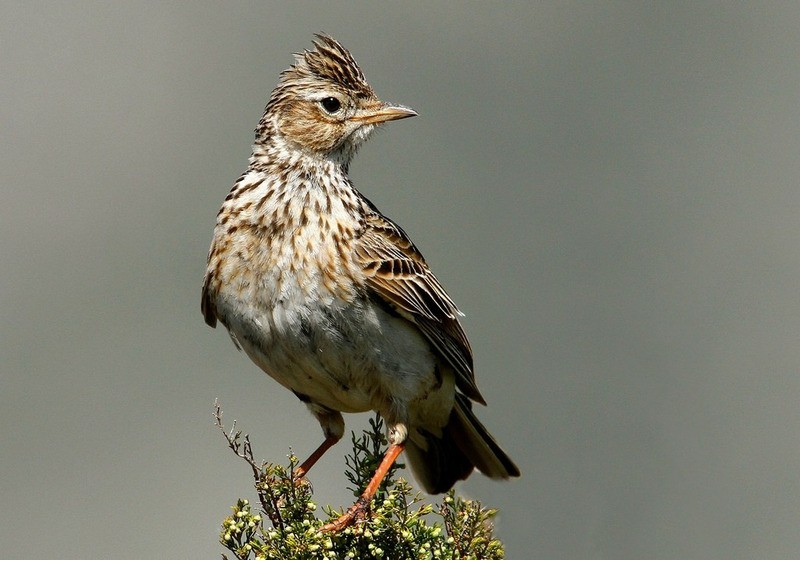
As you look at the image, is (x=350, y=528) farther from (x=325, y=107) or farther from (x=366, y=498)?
(x=325, y=107)

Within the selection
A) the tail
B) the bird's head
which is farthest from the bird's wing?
the bird's head

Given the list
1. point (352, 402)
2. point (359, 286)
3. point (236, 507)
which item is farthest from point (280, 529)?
point (359, 286)

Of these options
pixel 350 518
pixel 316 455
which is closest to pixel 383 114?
pixel 316 455

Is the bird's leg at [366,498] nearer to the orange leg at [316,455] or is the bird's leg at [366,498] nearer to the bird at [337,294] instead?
the bird at [337,294]

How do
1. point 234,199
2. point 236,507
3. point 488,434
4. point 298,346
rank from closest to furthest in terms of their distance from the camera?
point 236,507, point 298,346, point 234,199, point 488,434

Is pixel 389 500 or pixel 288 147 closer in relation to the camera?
pixel 389 500

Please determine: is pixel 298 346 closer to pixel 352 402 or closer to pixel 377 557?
pixel 352 402

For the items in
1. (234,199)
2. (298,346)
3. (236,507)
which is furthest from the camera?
(234,199)
